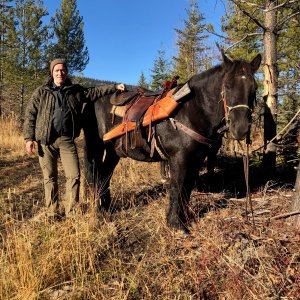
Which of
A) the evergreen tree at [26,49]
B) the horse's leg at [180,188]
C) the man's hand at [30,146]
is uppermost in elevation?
the evergreen tree at [26,49]

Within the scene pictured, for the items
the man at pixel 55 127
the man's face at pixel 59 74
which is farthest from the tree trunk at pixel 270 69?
the man's face at pixel 59 74

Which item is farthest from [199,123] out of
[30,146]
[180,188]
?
[30,146]

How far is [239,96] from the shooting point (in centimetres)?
338

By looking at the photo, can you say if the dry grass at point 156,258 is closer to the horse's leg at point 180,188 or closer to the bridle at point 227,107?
the horse's leg at point 180,188

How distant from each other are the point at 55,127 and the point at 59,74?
2.25ft

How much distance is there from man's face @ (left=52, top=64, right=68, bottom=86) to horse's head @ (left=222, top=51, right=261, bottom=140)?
204cm

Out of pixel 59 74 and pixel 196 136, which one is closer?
pixel 196 136

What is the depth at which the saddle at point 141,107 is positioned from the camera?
13.3 feet

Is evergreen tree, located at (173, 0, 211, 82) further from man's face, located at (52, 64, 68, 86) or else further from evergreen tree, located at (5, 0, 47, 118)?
man's face, located at (52, 64, 68, 86)

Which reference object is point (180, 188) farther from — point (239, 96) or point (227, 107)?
point (239, 96)

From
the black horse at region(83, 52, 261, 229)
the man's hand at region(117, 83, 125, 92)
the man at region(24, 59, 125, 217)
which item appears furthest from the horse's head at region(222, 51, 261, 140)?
the man at region(24, 59, 125, 217)

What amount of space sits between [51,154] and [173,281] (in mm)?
2430

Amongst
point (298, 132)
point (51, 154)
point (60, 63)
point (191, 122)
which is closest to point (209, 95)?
point (191, 122)

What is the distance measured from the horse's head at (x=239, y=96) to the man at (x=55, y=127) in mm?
1992
